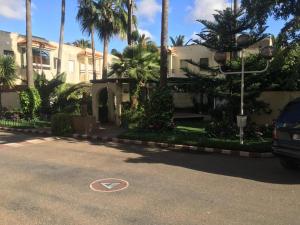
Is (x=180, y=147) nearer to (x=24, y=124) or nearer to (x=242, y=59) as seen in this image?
(x=242, y=59)

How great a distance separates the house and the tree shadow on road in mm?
15777

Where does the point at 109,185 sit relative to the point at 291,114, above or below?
below

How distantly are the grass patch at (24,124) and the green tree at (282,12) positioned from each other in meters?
12.2

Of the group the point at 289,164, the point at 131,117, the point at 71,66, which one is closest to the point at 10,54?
the point at 71,66

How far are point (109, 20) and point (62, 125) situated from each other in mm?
16043

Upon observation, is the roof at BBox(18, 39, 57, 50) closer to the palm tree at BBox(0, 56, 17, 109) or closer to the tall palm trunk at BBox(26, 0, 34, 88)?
the palm tree at BBox(0, 56, 17, 109)

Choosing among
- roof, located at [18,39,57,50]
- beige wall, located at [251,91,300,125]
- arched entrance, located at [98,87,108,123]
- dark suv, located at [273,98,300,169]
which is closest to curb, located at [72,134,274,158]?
dark suv, located at [273,98,300,169]

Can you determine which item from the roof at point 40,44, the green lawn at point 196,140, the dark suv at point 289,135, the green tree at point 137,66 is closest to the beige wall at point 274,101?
the green lawn at point 196,140

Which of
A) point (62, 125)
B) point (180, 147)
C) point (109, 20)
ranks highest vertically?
point (109, 20)

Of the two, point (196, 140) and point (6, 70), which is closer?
point (196, 140)

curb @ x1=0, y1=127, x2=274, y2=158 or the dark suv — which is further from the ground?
the dark suv

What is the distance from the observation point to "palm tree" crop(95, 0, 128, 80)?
1202 inches

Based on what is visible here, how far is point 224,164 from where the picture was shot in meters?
10.3

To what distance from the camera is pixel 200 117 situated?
75.9ft
